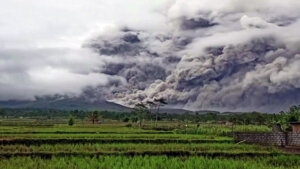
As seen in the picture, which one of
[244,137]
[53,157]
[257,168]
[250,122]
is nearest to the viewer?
[257,168]

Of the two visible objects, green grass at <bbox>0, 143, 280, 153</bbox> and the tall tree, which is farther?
the tall tree

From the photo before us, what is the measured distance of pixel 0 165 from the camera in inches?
643

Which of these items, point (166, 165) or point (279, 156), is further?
point (279, 156)

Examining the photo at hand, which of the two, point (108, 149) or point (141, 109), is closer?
point (108, 149)

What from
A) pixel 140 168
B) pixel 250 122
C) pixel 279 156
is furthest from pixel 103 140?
pixel 250 122

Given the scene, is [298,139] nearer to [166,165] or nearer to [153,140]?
[153,140]

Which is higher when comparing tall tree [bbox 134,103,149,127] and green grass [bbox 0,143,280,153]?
tall tree [bbox 134,103,149,127]

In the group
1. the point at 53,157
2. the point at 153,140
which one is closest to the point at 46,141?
the point at 153,140

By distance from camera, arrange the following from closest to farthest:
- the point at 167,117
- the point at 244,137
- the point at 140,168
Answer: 1. the point at 140,168
2. the point at 244,137
3. the point at 167,117

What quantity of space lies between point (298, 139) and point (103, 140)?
1550 cm

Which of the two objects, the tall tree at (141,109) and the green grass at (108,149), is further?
the tall tree at (141,109)

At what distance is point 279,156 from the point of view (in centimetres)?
2181

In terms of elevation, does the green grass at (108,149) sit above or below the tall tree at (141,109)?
below

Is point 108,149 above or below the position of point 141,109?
below
